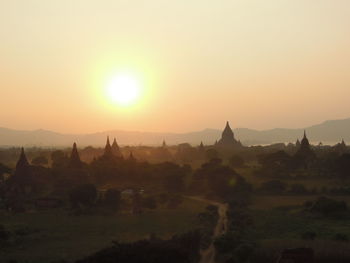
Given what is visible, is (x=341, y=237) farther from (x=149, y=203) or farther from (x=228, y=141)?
(x=228, y=141)

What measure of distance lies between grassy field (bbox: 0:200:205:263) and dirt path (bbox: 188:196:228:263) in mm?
1708

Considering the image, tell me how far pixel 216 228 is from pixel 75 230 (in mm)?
9465

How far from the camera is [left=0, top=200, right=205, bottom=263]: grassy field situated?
26.9 m

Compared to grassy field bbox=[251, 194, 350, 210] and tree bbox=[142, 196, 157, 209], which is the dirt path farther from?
tree bbox=[142, 196, 157, 209]

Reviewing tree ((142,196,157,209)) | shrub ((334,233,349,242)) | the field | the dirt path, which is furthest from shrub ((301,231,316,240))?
tree ((142,196,157,209))

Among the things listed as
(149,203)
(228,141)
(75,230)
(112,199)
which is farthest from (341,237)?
(228,141)

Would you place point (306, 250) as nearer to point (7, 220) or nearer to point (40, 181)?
point (7, 220)

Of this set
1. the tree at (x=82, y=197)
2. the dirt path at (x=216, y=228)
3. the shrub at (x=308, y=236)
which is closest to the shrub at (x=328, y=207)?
the dirt path at (x=216, y=228)

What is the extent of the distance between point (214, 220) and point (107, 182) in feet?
74.4

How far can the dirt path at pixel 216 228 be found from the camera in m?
25.8

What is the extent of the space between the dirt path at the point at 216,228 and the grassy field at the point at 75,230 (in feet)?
5.60

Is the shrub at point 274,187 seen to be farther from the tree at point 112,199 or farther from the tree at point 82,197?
the tree at point 82,197

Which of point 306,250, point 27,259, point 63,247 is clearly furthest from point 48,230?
point 306,250

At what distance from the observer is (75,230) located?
109ft
